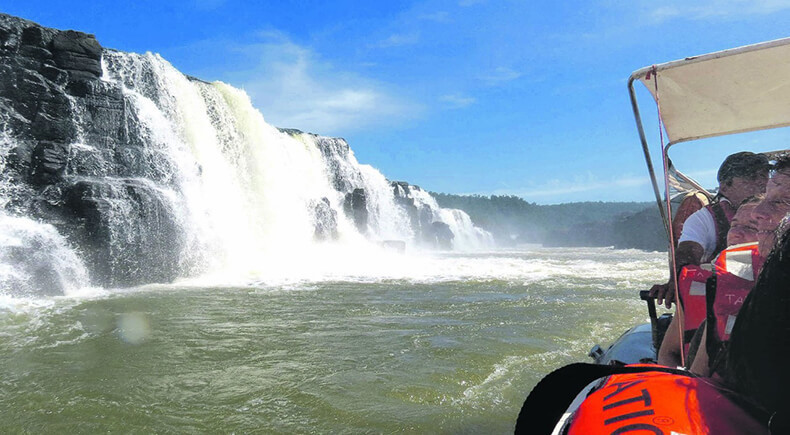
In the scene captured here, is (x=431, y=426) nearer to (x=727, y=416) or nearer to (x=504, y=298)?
(x=727, y=416)

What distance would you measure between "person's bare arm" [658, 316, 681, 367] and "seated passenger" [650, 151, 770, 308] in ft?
1.31

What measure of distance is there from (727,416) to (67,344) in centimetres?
737

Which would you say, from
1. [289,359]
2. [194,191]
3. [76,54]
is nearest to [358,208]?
[194,191]

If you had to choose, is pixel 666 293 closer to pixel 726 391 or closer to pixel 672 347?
pixel 672 347

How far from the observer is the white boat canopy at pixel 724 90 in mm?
2803

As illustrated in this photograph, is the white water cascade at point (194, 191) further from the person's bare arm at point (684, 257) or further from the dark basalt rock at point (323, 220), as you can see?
the person's bare arm at point (684, 257)

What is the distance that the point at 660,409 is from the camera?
1206mm

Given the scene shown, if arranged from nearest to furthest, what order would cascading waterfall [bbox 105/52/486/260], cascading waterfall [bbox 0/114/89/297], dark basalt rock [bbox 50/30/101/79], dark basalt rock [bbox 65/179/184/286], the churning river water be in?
the churning river water → cascading waterfall [bbox 0/114/89/297] → dark basalt rock [bbox 65/179/184/286] → dark basalt rock [bbox 50/30/101/79] → cascading waterfall [bbox 105/52/486/260]

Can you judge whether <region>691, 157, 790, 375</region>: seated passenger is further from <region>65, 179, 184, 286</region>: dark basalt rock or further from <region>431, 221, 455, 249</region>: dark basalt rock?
<region>431, 221, 455, 249</region>: dark basalt rock

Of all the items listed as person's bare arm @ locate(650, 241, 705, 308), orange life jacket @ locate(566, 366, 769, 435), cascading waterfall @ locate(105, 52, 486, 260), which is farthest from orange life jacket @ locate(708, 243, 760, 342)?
cascading waterfall @ locate(105, 52, 486, 260)

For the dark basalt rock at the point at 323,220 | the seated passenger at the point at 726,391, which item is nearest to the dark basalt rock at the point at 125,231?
the dark basalt rock at the point at 323,220

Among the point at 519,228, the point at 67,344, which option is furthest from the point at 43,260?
the point at 519,228

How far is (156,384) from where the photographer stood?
4.64 metres

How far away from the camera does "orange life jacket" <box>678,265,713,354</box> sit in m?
2.34
